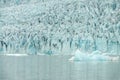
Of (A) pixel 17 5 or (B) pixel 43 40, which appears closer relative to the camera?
(B) pixel 43 40

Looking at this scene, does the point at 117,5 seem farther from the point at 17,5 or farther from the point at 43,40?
the point at 17,5

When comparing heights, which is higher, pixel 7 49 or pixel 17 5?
pixel 17 5

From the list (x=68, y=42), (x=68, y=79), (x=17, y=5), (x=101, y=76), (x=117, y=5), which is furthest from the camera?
(x=17, y=5)

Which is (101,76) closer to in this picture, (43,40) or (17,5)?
(43,40)

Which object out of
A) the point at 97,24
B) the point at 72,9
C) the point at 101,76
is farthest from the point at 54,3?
the point at 101,76

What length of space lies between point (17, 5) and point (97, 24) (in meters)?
14.3

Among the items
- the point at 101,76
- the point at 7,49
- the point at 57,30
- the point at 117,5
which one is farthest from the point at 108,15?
the point at 101,76

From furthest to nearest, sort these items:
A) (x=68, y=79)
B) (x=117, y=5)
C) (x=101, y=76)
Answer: (x=117, y=5) < (x=101, y=76) < (x=68, y=79)

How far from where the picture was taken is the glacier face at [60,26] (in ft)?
192

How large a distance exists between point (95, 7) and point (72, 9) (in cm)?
302

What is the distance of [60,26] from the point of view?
62688mm

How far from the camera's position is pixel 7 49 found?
202 feet

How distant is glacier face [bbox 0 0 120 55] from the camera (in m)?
58.6

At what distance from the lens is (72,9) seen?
64062mm
